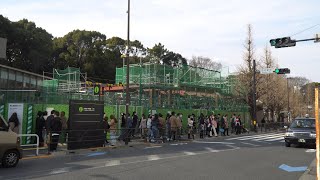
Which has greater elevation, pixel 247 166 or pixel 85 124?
pixel 85 124

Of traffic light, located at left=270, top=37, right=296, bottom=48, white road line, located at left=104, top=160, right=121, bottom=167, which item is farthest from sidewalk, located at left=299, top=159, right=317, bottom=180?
traffic light, located at left=270, top=37, right=296, bottom=48

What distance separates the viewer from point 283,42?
22312 millimetres

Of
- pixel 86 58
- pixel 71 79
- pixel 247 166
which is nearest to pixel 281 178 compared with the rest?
pixel 247 166

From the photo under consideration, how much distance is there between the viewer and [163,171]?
11.4 metres

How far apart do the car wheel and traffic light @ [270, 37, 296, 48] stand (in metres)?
16.2

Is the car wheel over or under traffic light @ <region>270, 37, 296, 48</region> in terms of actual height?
under

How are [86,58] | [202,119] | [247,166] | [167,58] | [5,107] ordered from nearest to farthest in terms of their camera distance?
1. [247,166]
2. [5,107]
3. [202,119]
4. [86,58]
5. [167,58]

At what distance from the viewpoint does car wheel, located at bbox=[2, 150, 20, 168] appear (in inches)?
464

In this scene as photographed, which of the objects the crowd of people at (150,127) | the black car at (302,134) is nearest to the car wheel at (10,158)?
the crowd of people at (150,127)

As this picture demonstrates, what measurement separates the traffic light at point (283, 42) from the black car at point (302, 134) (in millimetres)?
4632

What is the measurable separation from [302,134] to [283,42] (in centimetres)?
591

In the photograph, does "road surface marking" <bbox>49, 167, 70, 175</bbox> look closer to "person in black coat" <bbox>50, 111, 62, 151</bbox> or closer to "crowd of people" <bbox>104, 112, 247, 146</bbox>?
"person in black coat" <bbox>50, 111, 62, 151</bbox>

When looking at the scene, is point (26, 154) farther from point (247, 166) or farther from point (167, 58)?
point (167, 58)

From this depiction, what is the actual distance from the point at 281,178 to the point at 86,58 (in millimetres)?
57503
